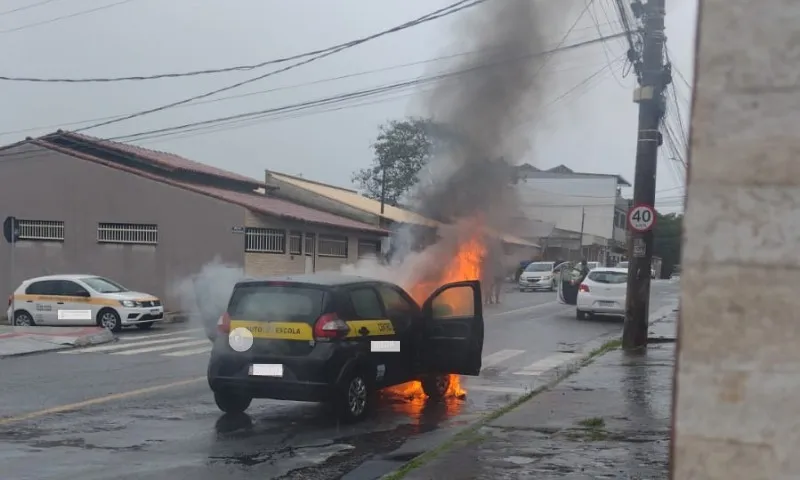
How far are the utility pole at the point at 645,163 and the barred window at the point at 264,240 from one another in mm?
14725

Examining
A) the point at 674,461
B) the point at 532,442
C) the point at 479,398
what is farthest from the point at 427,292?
the point at 674,461

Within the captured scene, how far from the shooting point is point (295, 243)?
99.2ft

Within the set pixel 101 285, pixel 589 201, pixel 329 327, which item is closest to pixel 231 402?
pixel 329 327

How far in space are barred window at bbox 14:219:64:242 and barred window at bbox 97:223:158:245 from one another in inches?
58.1

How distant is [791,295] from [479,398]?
8.05m

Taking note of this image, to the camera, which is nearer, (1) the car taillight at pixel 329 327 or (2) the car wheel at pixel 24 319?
(1) the car taillight at pixel 329 327

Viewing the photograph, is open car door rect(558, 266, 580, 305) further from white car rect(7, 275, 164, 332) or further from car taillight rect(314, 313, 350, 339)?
car taillight rect(314, 313, 350, 339)

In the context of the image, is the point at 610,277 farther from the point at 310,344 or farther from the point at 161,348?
the point at 310,344

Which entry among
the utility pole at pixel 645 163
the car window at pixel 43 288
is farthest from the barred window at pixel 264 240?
the utility pole at pixel 645 163

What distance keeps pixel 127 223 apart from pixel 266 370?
2048cm

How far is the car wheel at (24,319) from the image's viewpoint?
70.0ft

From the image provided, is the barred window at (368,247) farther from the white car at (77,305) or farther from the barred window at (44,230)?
the white car at (77,305)

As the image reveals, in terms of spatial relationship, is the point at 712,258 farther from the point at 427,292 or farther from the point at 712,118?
the point at 427,292

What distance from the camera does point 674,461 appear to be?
3.47 metres
